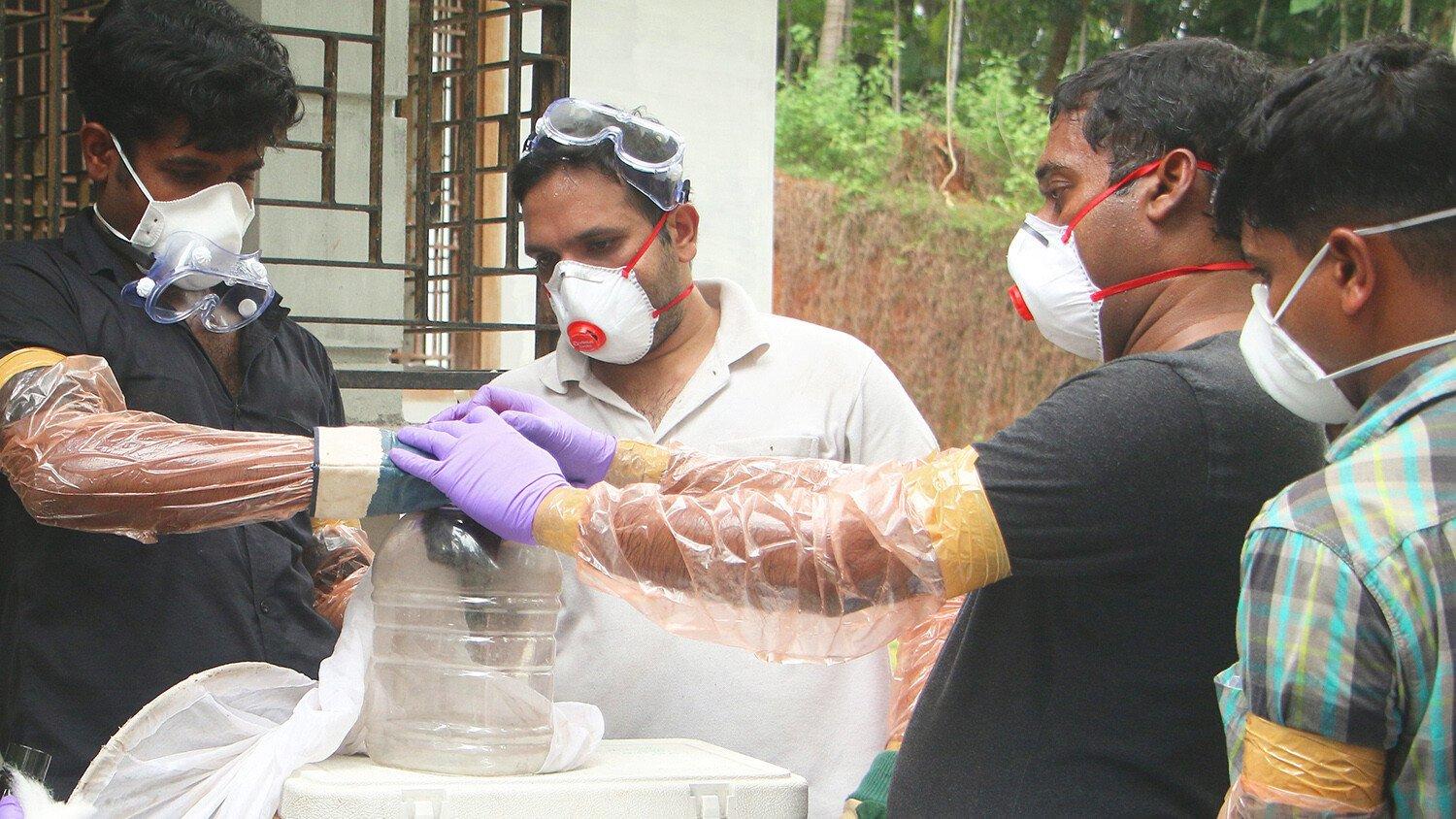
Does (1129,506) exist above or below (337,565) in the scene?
above

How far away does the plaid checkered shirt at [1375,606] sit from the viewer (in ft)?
4.00

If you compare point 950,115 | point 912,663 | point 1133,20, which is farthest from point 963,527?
point 1133,20

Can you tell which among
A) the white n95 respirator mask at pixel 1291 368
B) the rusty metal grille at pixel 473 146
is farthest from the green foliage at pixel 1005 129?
the white n95 respirator mask at pixel 1291 368

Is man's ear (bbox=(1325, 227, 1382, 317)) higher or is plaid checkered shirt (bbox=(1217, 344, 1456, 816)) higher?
man's ear (bbox=(1325, 227, 1382, 317))

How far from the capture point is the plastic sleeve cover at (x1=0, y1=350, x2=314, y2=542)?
189 cm

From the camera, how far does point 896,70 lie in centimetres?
1725

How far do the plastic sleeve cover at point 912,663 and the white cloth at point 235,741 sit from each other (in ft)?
1.94

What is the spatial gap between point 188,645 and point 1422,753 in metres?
1.88

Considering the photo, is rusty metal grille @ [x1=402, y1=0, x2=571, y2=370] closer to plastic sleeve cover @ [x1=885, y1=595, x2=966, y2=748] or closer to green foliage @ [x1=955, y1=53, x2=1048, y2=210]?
plastic sleeve cover @ [x1=885, y1=595, x2=966, y2=748]

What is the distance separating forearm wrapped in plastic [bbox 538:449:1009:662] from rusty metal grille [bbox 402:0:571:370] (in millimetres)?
2252

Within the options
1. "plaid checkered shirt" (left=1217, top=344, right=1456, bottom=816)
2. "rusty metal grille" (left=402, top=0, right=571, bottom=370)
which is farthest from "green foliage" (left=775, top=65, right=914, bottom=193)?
"plaid checkered shirt" (left=1217, top=344, right=1456, bottom=816)

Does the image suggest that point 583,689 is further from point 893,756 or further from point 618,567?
point 618,567

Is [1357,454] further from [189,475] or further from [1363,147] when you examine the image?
[189,475]

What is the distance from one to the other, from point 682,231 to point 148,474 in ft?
4.29
